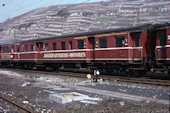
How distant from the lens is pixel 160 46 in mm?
15000

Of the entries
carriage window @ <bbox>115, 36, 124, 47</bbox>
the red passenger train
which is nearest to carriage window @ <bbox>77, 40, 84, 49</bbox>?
the red passenger train

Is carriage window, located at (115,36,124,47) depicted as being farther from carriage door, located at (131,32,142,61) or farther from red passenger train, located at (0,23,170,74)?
carriage door, located at (131,32,142,61)

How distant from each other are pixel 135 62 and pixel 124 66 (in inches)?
44.8

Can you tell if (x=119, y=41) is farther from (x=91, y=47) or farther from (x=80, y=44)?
(x=80, y=44)

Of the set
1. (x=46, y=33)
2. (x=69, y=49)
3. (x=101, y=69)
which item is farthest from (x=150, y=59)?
(x=46, y=33)

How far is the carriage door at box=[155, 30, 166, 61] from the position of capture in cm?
1478

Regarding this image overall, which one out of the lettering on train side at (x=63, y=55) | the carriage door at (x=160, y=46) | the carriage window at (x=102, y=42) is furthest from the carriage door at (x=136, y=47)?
the lettering on train side at (x=63, y=55)

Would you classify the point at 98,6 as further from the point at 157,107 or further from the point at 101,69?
the point at 157,107

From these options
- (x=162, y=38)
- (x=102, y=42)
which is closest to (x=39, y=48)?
(x=102, y=42)

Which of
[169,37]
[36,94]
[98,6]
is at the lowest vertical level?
[36,94]

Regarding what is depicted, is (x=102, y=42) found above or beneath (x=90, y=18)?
beneath

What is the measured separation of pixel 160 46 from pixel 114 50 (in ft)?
12.0

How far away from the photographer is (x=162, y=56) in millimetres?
14836

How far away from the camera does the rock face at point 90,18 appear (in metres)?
67.9
